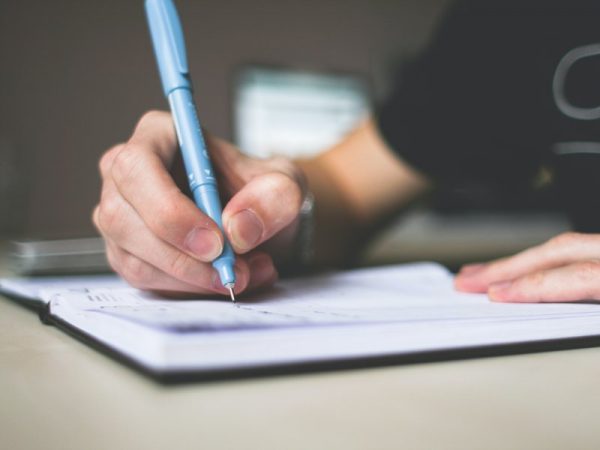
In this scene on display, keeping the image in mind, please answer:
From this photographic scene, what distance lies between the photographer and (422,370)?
26 centimetres

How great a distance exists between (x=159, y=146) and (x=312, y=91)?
5.41 ft

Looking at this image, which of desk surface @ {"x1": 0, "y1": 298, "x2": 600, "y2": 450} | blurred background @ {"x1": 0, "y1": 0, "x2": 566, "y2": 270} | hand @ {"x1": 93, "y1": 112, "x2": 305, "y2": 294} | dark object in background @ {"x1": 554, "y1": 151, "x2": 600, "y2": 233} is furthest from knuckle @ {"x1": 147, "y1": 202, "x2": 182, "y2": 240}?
blurred background @ {"x1": 0, "y1": 0, "x2": 566, "y2": 270}

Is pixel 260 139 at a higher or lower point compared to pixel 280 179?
lower

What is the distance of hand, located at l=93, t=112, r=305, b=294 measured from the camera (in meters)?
0.35

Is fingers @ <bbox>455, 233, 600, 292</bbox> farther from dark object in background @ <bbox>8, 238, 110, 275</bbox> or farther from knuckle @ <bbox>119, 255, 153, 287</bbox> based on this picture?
dark object in background @ <bbox>8, 238, 110, 275</bbox>

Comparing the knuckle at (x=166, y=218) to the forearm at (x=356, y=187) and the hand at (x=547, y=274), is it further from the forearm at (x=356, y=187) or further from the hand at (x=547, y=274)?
the forearm at (x=356, y=187)

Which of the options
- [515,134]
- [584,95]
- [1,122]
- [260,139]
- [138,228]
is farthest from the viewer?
[260,139]

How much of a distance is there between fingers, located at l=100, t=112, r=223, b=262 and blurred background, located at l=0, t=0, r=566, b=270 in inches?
45.3

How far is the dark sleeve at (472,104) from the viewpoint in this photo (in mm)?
793

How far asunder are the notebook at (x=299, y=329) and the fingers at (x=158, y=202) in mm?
40

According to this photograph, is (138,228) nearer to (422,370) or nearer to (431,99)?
(422,370)

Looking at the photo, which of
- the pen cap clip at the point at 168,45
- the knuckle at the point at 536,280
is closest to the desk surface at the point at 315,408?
the knuckle at the point at 536,280

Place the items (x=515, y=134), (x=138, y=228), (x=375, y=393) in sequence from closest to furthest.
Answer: (x=375, y=393)
(x=138, y=228)
(x=515, y=134)

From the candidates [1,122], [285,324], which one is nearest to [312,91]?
[1,122]
